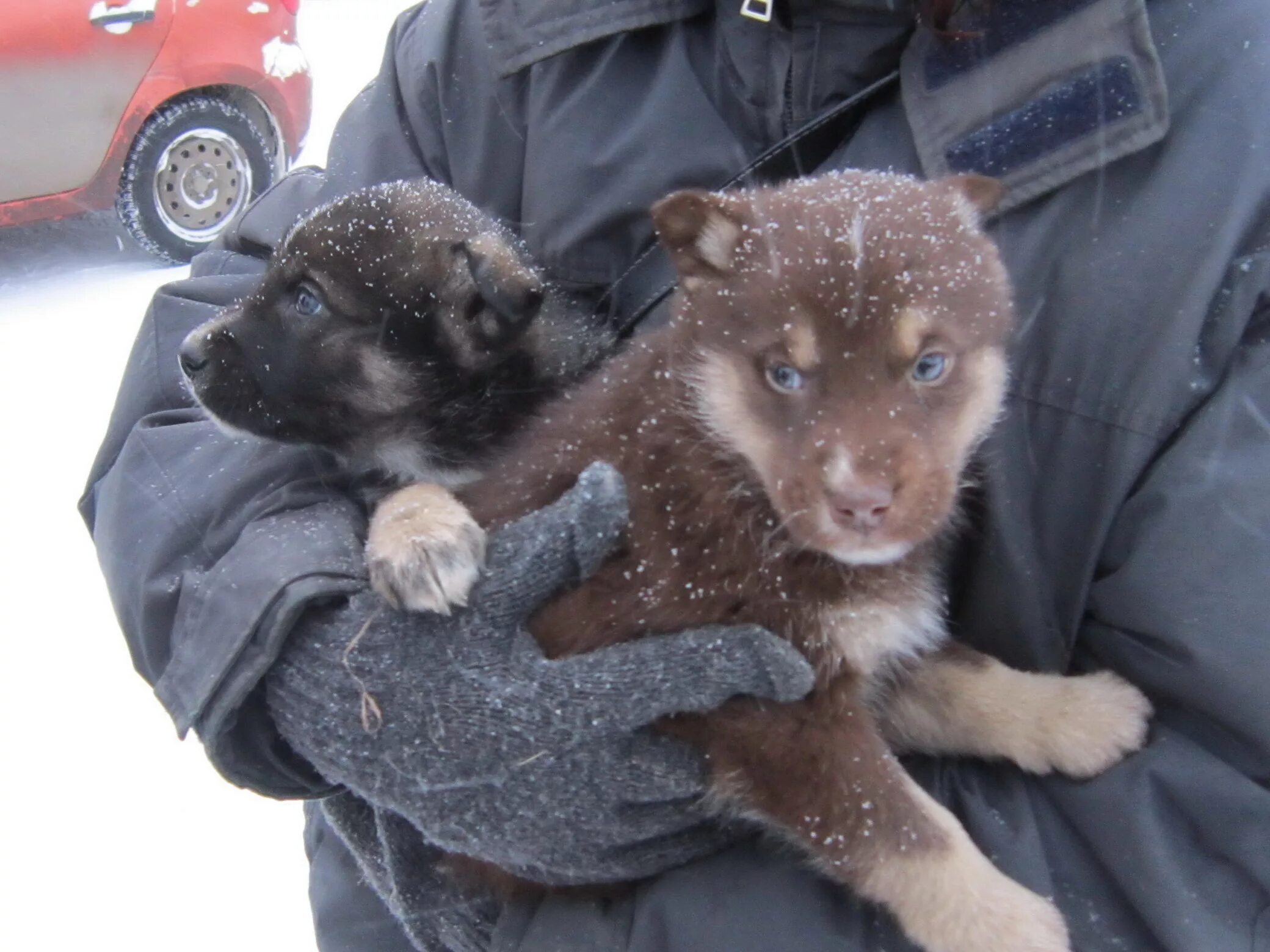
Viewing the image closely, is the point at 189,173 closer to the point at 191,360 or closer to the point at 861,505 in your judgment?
the point at 191,360

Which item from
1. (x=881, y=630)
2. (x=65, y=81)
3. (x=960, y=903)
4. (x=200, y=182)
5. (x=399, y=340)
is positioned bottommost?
(x=960, y=903)

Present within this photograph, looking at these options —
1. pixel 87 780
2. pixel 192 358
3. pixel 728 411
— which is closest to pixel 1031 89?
pixel 728 411

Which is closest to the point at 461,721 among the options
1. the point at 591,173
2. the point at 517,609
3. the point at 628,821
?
the point at 517,609

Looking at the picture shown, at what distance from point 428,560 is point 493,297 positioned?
86 cm

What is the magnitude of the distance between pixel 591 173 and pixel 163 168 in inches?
244

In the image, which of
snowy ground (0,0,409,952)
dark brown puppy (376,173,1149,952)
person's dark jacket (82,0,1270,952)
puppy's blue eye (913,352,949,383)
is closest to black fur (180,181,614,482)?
person's dark jacket (82,0,1270,952)

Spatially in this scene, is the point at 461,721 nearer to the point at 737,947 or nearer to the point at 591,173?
the point at 737,947

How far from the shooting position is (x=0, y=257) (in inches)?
296

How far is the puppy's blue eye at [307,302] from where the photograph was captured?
277cm

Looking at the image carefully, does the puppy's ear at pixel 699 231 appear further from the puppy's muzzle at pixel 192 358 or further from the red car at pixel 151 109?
the red car at pixel 151 109

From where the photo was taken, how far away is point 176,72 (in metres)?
7.24

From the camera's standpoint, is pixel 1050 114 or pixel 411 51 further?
pixel 411 51

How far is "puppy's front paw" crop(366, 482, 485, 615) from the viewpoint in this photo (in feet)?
6.31

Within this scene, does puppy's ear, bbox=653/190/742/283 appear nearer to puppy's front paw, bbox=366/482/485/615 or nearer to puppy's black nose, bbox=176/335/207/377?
puppy's front paw, bbox=366/482/485/615
